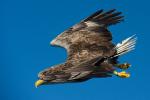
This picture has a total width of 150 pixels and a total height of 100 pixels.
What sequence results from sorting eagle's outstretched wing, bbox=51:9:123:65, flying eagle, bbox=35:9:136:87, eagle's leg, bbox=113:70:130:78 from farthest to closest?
eagle's outstretched wing, bbox=51:9:123:65 → eagle's leg, bbox=113:70:130:78 → flying eagle, bbox=35:9:136:87

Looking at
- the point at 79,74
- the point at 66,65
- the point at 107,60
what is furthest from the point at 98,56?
the point at 79,74

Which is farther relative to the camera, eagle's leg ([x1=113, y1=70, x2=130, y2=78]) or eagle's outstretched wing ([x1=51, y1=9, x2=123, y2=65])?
eagle's outstretched wing ([x1=51, y1=9, x2=123, y2=65])

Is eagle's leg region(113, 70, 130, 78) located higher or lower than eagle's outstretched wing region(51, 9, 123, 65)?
lower

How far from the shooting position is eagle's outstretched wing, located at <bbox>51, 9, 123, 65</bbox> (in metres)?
20.8

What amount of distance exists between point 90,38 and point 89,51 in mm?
1663

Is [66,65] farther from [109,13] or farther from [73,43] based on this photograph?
[109,13]

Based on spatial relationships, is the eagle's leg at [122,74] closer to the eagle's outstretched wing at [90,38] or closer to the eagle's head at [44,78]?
the eagle's outstretched wing at [90,38]

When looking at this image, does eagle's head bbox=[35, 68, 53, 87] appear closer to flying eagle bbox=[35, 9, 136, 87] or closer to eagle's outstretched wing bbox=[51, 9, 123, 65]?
flying eagle bbox=[35, 9, 136, 87]

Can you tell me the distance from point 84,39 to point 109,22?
1.61 meters

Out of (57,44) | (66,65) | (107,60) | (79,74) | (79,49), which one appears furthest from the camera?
(57,44)

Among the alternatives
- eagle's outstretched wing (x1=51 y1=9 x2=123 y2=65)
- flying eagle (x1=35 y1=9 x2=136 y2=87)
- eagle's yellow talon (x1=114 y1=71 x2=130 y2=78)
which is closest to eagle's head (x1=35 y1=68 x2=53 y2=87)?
flying eagle (x1=35 y1=9 x2=136 y2=87)

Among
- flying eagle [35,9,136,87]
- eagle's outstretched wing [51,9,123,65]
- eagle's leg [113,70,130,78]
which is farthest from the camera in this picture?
eagle's outstretched wing [51,9,123,65]

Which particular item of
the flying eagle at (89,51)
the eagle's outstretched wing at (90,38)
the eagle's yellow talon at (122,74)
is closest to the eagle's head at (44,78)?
the flying eagle at (89,51)

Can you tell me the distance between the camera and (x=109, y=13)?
77.2ft
